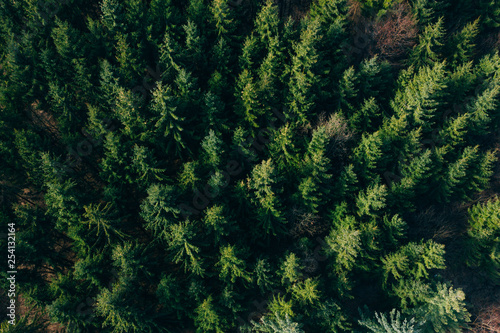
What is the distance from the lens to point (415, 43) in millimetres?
37125

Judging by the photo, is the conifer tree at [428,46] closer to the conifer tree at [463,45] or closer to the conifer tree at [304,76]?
the conifer tree at [463,45]

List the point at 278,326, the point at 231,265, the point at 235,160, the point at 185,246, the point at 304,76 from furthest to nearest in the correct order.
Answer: the point at 304,76 → the point at 235,160 → the point at 231,265 → the point at 278,326 → the point at 185,246

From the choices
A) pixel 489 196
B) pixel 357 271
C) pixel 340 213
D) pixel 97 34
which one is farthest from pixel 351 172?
pixel 97 34

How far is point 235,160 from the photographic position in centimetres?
3152

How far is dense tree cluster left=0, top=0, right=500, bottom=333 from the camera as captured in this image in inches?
1096

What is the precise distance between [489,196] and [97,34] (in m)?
50.9

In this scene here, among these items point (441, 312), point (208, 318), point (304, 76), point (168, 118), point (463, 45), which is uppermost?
point (463, 45)

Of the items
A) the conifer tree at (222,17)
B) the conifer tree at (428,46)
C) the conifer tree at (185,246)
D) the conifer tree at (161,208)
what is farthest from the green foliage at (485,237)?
the conifer tree at (222,17)

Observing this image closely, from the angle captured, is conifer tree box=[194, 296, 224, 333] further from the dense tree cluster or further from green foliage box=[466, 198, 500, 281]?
green foliage box=[466, 198, 500, 281]

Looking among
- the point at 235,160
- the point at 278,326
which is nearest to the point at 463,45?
the point at 235,160

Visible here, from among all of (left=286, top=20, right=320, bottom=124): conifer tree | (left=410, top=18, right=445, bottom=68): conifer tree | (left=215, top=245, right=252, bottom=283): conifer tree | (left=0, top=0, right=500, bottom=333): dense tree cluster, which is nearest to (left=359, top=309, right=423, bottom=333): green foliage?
(left=0, top=0, right=500, bottom=333): dense tree cluster

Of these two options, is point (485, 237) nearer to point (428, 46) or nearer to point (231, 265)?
point (428, 46)

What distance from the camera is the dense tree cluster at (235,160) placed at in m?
27.8

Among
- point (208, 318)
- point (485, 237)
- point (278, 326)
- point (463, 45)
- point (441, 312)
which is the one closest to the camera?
point (208, 318)
